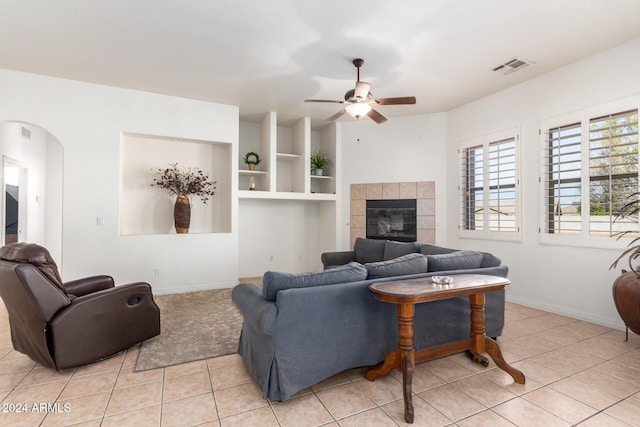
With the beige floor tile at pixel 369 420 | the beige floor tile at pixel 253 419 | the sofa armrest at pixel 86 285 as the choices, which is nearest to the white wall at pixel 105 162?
the sofa armrest at pixel 86 285

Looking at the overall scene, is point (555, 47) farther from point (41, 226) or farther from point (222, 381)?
point (41, 226)

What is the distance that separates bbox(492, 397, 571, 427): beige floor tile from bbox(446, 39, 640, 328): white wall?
7.42 feet

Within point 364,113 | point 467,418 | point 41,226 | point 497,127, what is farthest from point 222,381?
point 41,226

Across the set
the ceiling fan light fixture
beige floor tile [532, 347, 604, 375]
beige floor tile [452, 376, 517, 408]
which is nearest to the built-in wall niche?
the ceiling fan light fixture

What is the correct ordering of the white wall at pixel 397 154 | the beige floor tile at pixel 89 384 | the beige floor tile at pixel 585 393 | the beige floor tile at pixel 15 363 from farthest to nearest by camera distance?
1. the white wall at pixel 397 154
2. the beige floor tile at pixel 15 363
3. the beige floor tile at pixel 89 384
4. the beige floor tile at pixel 585 393

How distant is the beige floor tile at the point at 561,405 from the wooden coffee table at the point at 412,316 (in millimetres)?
145

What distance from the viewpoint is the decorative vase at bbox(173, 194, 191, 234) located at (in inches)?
196

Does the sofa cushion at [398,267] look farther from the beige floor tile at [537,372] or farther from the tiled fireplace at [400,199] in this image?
the tiled fireplace at [400,199]

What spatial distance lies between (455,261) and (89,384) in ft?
9.75

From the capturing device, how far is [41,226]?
20.4 feet

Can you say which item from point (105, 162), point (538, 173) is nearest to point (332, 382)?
point (538, 173)

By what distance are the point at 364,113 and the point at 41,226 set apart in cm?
650

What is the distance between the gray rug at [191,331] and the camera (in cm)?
273

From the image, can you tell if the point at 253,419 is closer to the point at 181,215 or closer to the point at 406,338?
the point at 406,338
